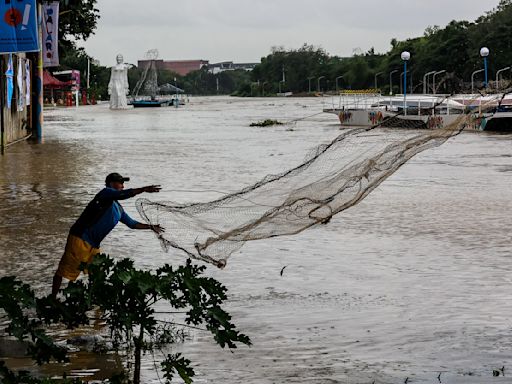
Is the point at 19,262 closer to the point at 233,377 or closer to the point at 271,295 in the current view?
the point at 271,295

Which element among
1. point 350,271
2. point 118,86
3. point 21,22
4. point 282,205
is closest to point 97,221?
point 282,205

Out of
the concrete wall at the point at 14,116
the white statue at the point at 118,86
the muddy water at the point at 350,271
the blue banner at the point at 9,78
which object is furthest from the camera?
the white statue at the point at 118,86

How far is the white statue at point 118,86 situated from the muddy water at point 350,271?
7723 centimetres

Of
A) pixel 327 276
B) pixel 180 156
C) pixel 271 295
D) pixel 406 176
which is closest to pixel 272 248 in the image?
pixel 327 276

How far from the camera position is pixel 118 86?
102 metres

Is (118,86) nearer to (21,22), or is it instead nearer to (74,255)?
(21,22)

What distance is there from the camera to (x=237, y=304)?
9.50m

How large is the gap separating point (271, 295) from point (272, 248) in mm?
2796

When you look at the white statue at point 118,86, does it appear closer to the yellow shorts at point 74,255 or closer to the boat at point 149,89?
the boat at point 149,89

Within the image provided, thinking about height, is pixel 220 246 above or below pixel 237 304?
above

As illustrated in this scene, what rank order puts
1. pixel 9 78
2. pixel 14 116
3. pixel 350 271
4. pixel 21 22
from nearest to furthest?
1. pixel 350 271
2. pixel 21 22
3. pixel 9 78
4. pixel 14 116

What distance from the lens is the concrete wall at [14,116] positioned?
27.1 m

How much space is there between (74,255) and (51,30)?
89.0 ft

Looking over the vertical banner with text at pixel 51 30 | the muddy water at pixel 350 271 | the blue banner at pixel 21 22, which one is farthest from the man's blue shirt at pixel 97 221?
the vertical banner with text at pixel 51 30
